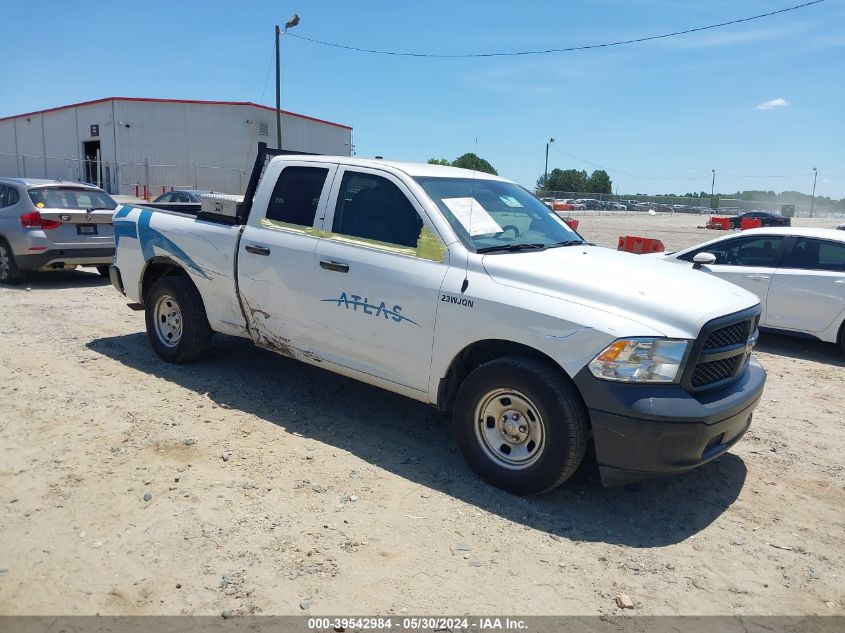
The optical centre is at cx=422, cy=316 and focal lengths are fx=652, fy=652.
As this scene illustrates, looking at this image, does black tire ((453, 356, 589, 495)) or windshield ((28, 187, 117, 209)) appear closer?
black tire ((453, 356, 589, 495))

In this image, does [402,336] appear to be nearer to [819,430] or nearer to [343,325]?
[343,325]

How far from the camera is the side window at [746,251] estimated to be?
27.2ft

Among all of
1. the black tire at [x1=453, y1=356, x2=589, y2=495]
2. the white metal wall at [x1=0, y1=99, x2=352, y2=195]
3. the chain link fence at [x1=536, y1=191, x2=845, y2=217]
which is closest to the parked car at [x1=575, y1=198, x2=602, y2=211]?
the chain link fence at [x1=536, y1=191, x2=845, y2=217]

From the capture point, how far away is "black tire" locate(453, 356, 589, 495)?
3.71m

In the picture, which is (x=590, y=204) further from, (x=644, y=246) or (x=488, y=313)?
(x=488, y=313)

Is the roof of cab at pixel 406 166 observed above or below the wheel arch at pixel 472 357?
above

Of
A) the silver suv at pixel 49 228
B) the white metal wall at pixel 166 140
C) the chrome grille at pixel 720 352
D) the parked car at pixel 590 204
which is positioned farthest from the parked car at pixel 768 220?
the chrome grille at pixel 720 352

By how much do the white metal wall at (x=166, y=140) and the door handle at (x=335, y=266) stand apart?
39.6 meters

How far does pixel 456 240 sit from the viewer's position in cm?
431

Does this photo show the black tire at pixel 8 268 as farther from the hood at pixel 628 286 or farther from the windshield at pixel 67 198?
the hood at pixel 628 286

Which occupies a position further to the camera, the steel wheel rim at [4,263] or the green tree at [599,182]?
the green tree at [599,182]

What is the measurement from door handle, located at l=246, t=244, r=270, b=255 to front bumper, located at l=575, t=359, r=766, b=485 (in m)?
2.73

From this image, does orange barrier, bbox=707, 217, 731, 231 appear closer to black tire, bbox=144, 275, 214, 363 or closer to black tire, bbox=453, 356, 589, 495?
black tire, bbox=144, 275, 214, 363

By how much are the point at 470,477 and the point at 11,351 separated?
5130 mm
